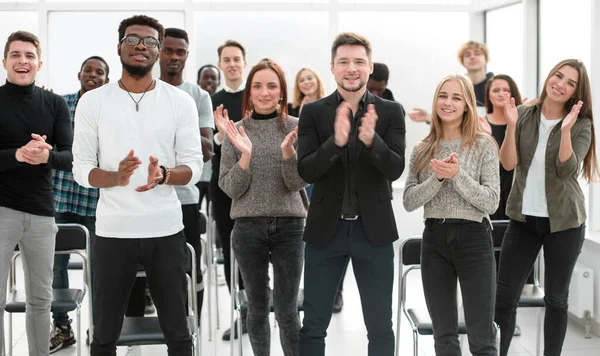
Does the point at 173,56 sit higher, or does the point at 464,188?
the point at 173,56

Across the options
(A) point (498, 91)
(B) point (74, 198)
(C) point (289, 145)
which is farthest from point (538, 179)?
(B) point (74, 198)

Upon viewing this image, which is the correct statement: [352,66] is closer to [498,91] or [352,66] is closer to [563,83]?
[563,83]

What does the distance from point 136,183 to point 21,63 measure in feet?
3.52

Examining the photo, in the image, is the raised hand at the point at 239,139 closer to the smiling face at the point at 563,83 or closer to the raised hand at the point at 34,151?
the raised hand at the point at 34,151

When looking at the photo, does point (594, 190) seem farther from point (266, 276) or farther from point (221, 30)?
point (221, 30)

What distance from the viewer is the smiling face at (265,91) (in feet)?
11.1

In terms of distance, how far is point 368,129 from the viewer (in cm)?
278

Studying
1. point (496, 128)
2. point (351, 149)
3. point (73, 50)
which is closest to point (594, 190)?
point (496, 128)

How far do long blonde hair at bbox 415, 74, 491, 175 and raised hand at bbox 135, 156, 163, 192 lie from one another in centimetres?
119

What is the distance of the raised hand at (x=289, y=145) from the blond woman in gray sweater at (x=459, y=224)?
0.57m

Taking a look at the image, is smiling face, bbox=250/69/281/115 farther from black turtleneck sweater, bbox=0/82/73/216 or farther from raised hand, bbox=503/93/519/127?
raised hand, bbox=503/93/519/127

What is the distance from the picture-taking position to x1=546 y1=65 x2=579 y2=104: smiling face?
3488 millimetres

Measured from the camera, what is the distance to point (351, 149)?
117 inches

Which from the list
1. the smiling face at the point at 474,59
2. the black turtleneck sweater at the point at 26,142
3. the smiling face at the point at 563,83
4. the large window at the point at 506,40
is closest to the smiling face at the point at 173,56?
the black turtleneck sweater at the point at 26,142
